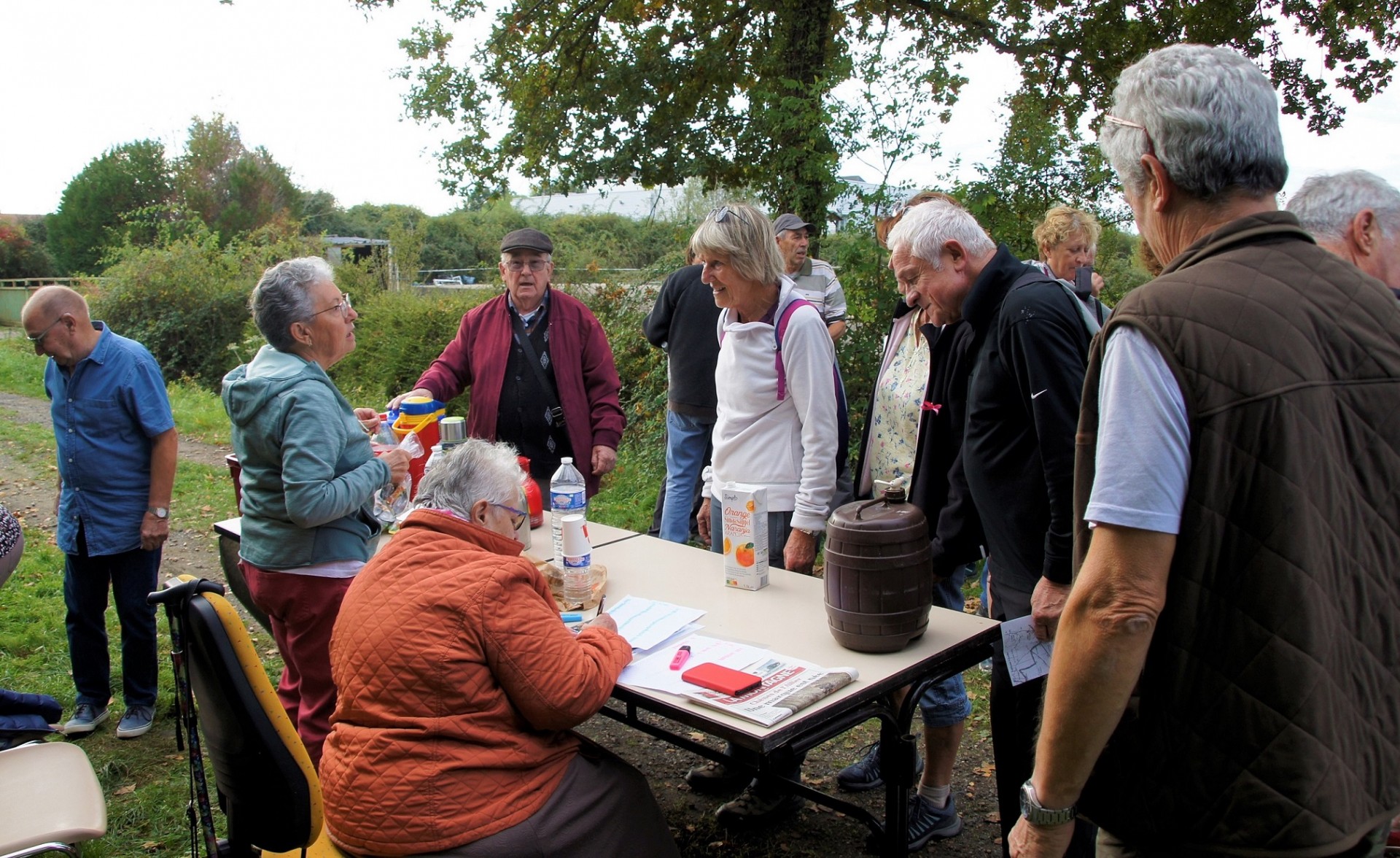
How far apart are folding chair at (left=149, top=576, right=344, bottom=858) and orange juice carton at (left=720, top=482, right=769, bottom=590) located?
4.05ft

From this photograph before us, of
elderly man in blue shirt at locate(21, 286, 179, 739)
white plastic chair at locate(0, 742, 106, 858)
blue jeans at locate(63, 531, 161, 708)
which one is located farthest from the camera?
blue jeans at locate(63, 531, 161, 708)

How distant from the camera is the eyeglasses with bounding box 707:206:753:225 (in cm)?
318

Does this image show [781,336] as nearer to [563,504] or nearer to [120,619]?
[563,504]

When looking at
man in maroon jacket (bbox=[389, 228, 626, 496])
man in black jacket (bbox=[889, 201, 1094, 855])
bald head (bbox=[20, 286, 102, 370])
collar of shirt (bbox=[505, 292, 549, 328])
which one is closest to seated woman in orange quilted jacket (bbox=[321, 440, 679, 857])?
man in black jacket (bbox=[889, 201, 1094, 855])

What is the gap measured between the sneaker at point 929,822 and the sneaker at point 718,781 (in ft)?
2.15

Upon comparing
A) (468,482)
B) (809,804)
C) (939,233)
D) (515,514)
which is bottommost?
(809,804)

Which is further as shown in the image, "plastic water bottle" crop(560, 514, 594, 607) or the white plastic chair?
"plastic water bottle" crop(560, 514, 594, 607)

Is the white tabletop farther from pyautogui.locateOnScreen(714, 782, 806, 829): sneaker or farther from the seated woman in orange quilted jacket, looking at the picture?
pyautogui.locateOnScreen(714, 782, 806, 829): sneaker

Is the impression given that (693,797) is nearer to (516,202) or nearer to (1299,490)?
(1299,490)

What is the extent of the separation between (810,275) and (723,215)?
216 cm

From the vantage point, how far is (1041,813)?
4.52ft

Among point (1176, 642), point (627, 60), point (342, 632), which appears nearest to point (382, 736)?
point (342, 632)

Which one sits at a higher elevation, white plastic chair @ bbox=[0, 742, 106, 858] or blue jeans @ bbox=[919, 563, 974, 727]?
blue jeans @ bbox=[919, 563, 974, 727]

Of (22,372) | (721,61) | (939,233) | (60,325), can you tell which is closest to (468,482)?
(939,233)
